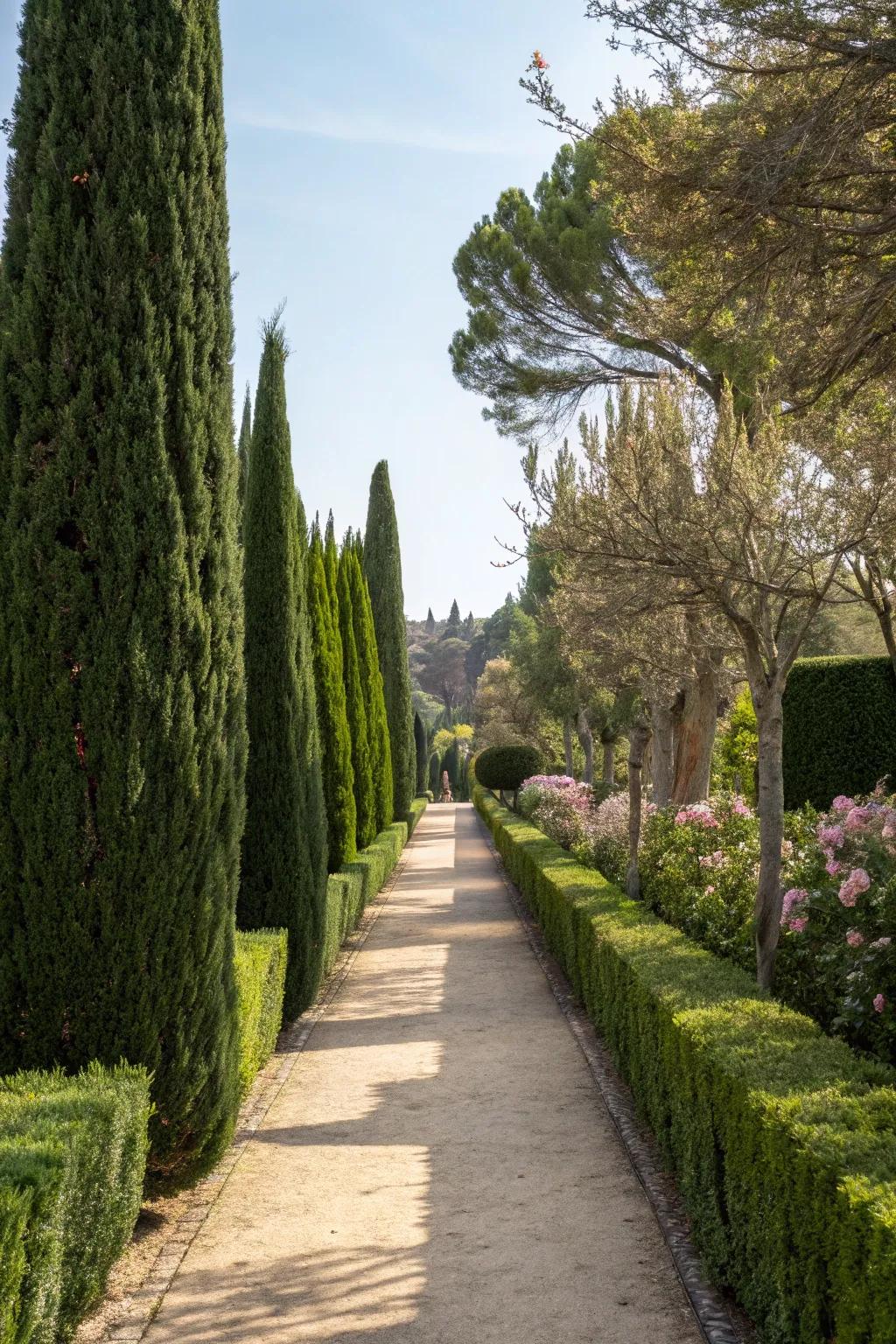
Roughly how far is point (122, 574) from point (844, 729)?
11094mm

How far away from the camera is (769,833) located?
242 inches

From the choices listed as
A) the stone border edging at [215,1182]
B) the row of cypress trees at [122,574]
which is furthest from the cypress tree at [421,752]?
the row of cypress trees at [122,574]

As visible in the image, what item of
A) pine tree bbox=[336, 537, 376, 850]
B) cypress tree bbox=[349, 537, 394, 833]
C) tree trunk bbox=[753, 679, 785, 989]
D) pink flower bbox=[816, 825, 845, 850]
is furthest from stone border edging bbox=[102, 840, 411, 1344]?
cypress tree bbox=[349, 537, 394, 833]

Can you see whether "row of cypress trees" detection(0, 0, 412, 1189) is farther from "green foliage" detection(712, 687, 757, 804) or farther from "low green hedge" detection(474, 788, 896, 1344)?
"green foliage" detection(712, 687, 757, 804)

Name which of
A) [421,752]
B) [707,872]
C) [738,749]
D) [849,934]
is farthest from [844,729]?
[421,752]

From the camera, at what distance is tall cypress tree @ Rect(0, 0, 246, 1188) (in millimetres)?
4375

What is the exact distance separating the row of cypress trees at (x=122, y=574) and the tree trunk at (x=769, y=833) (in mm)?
2841

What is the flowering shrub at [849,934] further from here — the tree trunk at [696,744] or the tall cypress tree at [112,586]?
the tree trunk at [696,744]

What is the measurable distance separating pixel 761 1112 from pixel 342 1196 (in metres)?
2.33

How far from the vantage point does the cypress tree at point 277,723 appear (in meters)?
8.00

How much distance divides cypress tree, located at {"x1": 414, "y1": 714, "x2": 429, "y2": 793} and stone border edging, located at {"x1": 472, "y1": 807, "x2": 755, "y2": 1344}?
107 ft

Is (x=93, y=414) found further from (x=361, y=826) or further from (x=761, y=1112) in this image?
(x=361, y=826)

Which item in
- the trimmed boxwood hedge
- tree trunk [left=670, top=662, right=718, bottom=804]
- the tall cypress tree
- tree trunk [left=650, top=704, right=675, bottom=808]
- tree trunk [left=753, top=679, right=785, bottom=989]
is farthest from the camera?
tree trunk [left=670, top=662, right=718, bottom=804]

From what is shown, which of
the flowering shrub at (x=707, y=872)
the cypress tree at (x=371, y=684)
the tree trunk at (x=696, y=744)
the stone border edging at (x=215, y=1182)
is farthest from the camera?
the cypress tree at (x=371, y=684)
